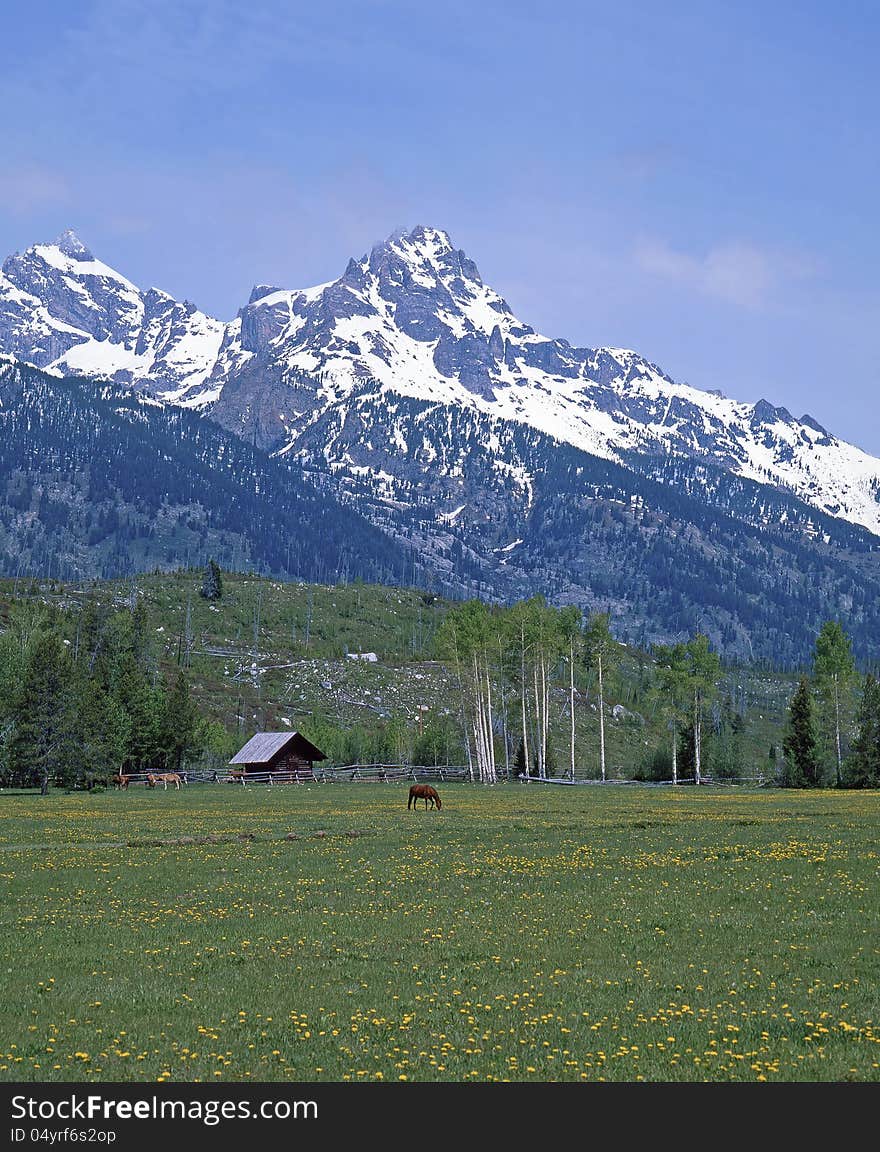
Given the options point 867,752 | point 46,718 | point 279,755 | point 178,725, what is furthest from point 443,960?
point 178,725

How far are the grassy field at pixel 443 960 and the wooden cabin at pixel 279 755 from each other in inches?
2852

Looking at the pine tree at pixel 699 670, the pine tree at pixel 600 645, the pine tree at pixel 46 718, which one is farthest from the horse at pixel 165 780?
the pine tree at pixel 699 670

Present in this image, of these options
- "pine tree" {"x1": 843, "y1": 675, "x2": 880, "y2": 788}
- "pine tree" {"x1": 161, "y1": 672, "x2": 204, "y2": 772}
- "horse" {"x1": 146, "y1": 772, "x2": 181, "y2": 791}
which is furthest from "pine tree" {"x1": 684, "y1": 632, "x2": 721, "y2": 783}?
"pine tree" {"x1": 161, "y1": 672, "x2": 204, "y2": 772}

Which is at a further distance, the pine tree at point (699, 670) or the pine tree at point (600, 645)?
the pine tree at point (600, 645)

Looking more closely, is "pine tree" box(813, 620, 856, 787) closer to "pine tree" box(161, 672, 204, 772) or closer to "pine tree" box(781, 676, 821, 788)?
"pine tree" box(781, 676, 821, 788)

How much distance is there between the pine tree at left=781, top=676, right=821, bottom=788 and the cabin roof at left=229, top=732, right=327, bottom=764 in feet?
172

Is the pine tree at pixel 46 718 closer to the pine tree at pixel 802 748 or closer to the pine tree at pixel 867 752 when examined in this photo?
the pine tree at pixel 802 748

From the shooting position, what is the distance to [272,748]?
11512 cm

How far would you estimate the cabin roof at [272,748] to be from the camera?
115 metres

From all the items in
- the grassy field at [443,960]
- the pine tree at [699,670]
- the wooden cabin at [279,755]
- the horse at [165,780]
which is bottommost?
the horse at [165,780]

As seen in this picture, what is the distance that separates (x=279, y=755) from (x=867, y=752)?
61.7m
